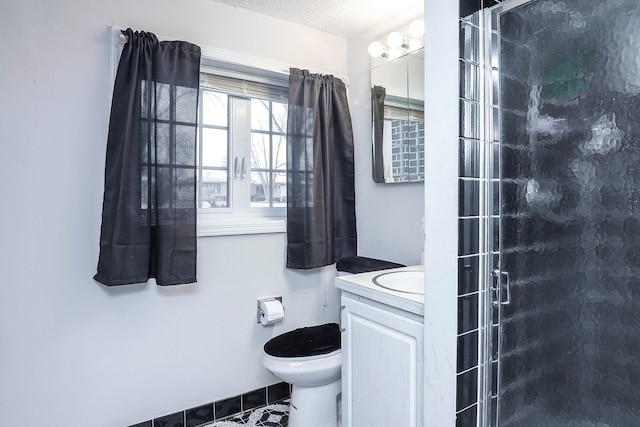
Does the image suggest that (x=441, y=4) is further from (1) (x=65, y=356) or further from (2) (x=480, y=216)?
(1) (x=65, y=356)

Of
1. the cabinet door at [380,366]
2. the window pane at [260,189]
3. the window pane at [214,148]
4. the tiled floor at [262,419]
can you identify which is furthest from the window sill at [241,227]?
the tiled floor at [262,419]

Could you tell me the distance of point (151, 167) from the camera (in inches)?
66.2

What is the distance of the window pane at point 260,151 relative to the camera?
2.14m

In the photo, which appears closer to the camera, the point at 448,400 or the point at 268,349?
the point at 448,400

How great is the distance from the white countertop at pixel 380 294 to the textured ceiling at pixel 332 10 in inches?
56.2

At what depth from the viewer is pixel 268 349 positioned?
67.9 inches

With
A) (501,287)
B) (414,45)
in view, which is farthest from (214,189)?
(501,287)

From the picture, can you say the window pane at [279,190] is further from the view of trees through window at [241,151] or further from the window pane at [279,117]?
the window pane at [279,117]

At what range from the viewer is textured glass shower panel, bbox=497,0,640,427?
872mm

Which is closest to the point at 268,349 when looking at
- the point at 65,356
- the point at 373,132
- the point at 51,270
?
the point at 65,356

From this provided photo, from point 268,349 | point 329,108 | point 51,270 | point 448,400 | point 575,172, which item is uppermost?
point 329,108

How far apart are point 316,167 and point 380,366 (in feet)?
3.90

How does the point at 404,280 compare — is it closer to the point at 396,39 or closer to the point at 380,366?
the point at 380,366

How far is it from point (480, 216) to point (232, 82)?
5.12 feet
